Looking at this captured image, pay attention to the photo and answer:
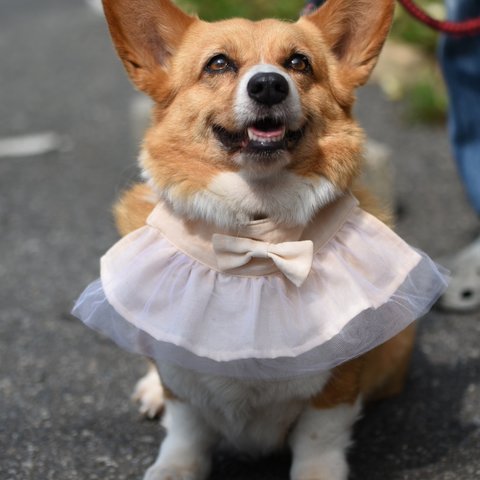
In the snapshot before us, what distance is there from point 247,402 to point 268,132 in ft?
2.50

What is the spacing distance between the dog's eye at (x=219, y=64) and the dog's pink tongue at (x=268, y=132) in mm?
237

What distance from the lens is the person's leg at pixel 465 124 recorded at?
3.64 metres

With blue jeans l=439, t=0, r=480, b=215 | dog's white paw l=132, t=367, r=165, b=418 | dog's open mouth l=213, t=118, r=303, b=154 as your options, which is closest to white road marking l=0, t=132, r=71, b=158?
blue jeans l=439, t=0, r=480, b=215

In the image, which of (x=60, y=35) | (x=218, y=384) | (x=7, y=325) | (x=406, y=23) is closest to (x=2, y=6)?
(x=60, y=35)

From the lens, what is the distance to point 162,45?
2648mm

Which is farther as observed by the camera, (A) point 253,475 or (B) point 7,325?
(B) point 7,325

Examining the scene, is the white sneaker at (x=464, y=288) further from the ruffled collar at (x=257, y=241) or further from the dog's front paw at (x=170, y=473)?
the dog's front paw at (x=170, y=473)

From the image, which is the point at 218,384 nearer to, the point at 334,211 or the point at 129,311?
the point at 129,311

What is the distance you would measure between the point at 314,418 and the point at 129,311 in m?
0.63

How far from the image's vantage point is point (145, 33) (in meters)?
2.57

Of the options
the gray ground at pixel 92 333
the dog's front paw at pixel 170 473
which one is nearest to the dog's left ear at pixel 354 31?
the gray ground at pixel 92 333

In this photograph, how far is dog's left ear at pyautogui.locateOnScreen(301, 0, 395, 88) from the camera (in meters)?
2.58

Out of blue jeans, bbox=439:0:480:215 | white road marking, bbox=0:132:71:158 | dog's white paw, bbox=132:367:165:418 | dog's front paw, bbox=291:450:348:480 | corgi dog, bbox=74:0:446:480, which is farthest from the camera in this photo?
white road marking, bbox=0:132:71:158

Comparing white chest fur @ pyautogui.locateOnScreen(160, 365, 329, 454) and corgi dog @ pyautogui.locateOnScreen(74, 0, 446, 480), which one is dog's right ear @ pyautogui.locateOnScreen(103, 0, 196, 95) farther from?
white chest fur @ pyautogui.locateOnScreen(160, 365, 329, 454)
